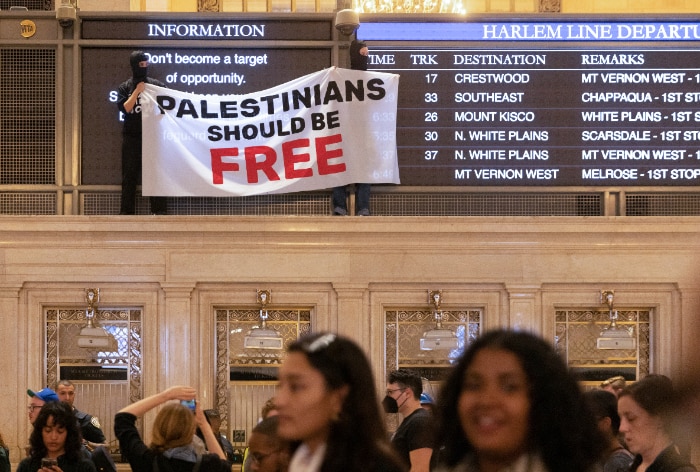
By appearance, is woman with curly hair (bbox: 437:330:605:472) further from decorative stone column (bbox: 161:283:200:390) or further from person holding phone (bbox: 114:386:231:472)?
decorative stone column (bbox: 161:283:200:390)

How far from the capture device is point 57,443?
6.95m

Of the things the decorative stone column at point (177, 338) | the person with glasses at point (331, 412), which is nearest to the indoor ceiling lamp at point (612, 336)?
the decorative stone column at point (177, 338)

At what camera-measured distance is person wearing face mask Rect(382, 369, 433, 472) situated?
22.6 ft

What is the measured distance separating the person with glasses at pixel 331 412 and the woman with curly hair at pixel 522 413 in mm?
497

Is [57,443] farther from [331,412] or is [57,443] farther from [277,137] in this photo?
[277,137]

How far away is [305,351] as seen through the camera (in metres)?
3.20

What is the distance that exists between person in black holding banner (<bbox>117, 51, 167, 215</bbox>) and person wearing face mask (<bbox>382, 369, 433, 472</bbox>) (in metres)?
5.01

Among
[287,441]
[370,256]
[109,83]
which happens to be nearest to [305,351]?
[287,441]

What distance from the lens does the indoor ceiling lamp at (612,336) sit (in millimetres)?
11734

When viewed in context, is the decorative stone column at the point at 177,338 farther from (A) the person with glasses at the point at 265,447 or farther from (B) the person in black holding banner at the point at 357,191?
(A) the person with glasses at the point at 265,447

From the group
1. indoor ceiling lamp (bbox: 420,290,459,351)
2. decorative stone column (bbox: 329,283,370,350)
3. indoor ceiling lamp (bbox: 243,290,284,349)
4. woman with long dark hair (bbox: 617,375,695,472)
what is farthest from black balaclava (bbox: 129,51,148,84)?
woman with long dark hair (bbox: 617,375,695,472)

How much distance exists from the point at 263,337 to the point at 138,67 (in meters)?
3.03

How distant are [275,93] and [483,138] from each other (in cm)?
221

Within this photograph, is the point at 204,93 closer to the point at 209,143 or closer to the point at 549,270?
the point at 209,143
